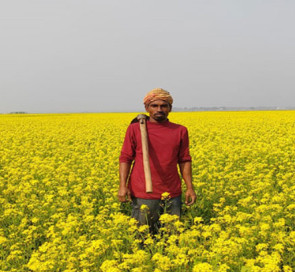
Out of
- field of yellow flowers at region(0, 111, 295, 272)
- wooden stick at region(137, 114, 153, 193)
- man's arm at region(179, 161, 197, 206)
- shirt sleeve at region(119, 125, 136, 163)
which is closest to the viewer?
field of yellow flowers at region(0, 111, 295, 272)

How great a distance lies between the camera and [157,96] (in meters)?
3.21

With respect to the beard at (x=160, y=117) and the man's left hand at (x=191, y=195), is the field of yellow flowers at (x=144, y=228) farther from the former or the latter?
the beard at (x=160, y=117)

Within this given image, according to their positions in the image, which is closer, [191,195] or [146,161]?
[146,161]

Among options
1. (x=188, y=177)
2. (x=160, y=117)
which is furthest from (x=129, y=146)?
(x=188, y=177)

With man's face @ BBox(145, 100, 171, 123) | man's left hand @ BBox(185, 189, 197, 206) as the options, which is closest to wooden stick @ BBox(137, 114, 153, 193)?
man's face @ BBox(145, 100, 171, 123)

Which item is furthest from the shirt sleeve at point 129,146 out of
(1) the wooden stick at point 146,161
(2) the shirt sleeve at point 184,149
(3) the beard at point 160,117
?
(2) the shirt sleeve at point 184,149

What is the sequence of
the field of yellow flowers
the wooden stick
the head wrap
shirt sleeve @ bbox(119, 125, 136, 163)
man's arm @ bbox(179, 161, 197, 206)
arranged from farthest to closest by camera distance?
1. man's arm @ bbox(179, 161, 197, 206)
2. shirt sleeve @ bbox(119, 125, 136, 163)
3. the head wrap
4. the wooden stick
5. the field of yellow flowers

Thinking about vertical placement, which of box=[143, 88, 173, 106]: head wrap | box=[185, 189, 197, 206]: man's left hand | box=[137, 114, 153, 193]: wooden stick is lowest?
box=[185, 189, 197, 206]: man's left hand

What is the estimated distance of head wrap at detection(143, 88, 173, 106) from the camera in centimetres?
322

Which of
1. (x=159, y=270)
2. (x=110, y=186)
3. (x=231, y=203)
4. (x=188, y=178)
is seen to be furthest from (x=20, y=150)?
(x=159, y=270)

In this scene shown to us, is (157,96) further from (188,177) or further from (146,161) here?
(188,177)

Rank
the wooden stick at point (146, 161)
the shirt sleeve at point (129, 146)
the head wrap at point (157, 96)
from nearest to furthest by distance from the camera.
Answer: the wooden stick at point (146, 161) < the head wrap at point (157, 96) < the shirt sleeve at point (129, 146)

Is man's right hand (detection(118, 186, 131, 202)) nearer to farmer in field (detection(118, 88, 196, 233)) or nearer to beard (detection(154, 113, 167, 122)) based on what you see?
farmer in field (detection(118, 88, 196, 233))

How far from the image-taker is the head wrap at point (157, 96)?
3.22 meters
